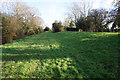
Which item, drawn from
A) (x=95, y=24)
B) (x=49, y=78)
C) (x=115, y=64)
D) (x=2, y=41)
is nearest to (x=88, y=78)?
(x=49, y=78)

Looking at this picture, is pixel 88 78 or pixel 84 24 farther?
pixel 84 24

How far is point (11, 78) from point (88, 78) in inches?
122

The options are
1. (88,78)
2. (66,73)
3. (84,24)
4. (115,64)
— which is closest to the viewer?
(88,78)

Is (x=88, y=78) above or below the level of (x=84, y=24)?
below

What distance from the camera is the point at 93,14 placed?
2175 cm

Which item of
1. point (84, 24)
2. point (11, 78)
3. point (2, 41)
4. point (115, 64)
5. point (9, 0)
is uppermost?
point (9, 0)

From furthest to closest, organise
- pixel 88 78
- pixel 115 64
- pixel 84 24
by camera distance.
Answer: pixel 84 24, pixel 115 64, pixel 88 78

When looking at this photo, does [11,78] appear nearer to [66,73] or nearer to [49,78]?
[49,78]

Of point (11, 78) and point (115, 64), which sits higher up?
point (115, 64)

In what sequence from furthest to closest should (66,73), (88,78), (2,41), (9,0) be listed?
(9,0)
(2,41)
(66,73)
(88,78)

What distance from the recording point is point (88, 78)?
9.86 ft

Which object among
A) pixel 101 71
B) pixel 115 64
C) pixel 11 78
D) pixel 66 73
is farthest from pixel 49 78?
pixel 115 64

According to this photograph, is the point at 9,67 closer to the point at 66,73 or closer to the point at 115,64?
the point at 66,73

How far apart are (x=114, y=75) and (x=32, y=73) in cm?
346
